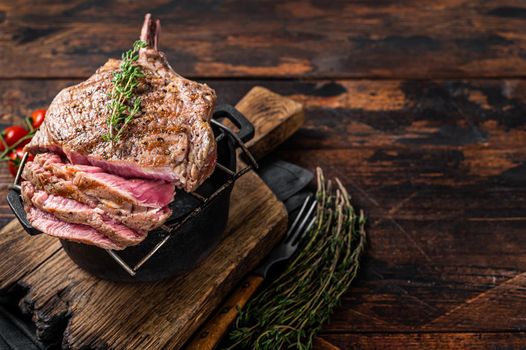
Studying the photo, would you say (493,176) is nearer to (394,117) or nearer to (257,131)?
(394,117)

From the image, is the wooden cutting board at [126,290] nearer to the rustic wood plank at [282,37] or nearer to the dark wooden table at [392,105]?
the dark wooden table at [392,105]

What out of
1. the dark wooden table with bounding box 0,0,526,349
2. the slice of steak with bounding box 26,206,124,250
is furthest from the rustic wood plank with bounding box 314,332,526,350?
the slice of steak with bounding box 26,206,124,250

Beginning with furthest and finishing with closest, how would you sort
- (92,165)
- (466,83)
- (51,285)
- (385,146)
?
1. (466,83)
2. (385,146)
3. (51,285)
4. (92,165)

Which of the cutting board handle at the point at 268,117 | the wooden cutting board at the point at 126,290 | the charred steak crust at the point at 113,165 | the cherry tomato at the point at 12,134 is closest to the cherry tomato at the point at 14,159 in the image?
the cherry tomato at the point at 12,134

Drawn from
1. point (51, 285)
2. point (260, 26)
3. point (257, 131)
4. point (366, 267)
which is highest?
point (260, 26)

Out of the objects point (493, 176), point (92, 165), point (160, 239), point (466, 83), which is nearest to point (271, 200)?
point (160, 239)

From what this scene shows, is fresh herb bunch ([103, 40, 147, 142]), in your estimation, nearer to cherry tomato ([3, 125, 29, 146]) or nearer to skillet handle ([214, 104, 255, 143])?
skillet handle ([214, 104, 255, 143])
